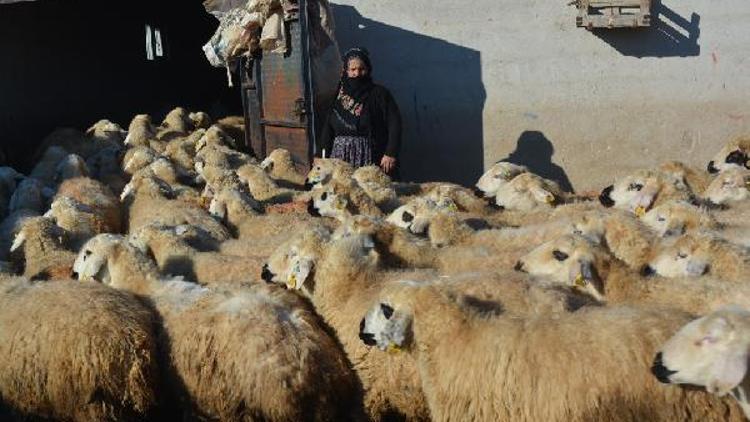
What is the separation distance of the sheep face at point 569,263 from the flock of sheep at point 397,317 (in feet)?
0.04

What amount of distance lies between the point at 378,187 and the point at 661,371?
515cm

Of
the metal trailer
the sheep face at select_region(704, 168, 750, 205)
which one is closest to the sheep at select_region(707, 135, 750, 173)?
the sheep face at select_region(704, 168, 750, 205)

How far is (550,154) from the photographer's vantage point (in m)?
10.3

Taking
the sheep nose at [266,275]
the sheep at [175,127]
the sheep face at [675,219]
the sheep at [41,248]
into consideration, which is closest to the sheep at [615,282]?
the sheep face at [675,219]

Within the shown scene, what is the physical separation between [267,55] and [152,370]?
6774mm

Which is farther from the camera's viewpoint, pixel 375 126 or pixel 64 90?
pixel 64 90

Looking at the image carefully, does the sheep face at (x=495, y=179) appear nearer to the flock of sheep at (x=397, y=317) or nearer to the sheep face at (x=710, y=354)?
the flock of sheep at (x=397, y=317)

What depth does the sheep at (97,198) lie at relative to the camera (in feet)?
30.1

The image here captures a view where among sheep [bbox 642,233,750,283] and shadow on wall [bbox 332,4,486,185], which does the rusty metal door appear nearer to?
shadow on wall [bbox 332,4,486,185]

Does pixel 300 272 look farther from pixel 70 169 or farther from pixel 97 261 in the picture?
pixel 70 169

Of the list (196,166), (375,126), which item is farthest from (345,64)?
(196,166)

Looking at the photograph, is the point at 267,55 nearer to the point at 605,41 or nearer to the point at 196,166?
the point at 196,166

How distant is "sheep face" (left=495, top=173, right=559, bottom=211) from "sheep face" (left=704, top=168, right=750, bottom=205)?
1.45 m

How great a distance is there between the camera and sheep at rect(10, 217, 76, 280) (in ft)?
24.3
